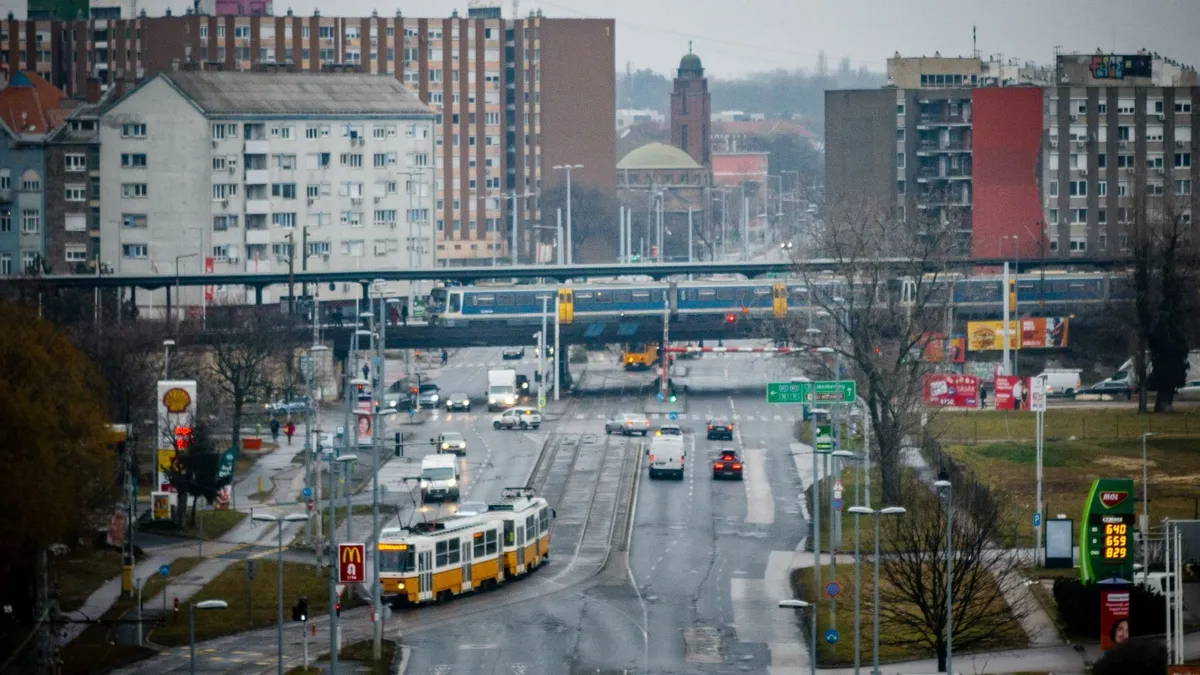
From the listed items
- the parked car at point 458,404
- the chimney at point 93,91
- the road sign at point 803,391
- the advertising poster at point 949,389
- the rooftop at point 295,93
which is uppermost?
the chimney at point 93,91

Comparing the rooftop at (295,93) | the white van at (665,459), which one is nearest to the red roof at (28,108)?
the rooftop at (295,93)

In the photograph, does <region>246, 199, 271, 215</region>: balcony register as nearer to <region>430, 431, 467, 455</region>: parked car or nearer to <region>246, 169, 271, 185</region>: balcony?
<region>246, 169, 271, 185</region>: balcony

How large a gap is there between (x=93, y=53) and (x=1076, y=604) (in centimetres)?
16024

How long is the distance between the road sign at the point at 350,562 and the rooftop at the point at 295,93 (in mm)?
87617

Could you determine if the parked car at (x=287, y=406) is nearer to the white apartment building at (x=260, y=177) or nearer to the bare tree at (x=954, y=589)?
the white apartment building at (x=260, y=177)

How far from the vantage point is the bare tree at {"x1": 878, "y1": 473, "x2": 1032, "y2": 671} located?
47.8m

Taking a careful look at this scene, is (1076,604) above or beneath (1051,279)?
beneath

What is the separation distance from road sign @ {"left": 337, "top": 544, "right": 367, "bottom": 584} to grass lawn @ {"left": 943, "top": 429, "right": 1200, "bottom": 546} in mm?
21759

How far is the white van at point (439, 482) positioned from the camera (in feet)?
236

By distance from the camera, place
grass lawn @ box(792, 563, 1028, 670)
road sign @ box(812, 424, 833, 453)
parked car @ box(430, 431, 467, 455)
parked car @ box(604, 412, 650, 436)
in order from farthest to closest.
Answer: parked car @ box(604, 412, 650, 436) → parked car @ box(430, 431, 467, 455) → road sign @ box(812, 424, 833, 453) → grass lawn @ box(792, 563, 1028, 670)

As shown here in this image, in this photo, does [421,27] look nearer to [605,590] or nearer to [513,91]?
[513,91]

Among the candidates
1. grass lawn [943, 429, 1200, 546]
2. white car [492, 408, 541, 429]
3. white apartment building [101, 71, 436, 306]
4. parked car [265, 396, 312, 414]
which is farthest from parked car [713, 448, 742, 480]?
white apartment building [101, 71, 436, 306]

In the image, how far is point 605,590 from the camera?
5778cm

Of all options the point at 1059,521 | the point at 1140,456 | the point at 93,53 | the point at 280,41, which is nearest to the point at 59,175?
the point at 280,41
